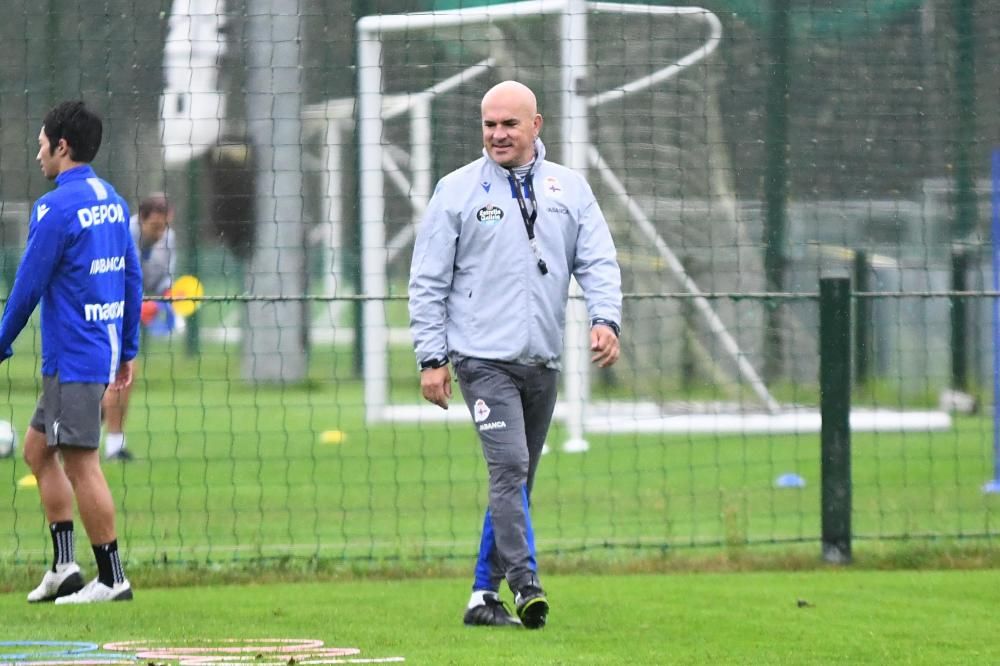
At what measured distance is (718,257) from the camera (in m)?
14.3

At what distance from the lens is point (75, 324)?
284 inches

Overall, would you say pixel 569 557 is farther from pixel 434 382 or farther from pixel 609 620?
pixel 434 382

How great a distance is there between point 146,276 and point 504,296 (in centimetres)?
754

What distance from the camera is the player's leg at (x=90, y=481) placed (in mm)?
7215

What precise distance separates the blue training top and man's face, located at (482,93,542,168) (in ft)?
5.51

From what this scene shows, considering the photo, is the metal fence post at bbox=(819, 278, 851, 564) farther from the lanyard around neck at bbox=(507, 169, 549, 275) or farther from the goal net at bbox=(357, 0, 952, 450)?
the lanyard around neck at bbox=(507, 169, 549, 275)

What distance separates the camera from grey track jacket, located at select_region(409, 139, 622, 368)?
21.6 feet

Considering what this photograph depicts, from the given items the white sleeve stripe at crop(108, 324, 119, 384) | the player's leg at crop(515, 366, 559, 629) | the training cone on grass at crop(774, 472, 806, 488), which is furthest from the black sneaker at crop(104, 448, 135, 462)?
the player's leg at crop(515, 366, 559, 629)

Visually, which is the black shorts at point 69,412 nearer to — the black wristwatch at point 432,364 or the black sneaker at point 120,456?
the black wristwatch at point 432,364

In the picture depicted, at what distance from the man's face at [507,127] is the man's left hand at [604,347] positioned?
70cm

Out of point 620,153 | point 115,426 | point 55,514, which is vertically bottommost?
point 115,426

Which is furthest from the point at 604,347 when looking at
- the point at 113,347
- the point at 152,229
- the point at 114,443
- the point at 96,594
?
the point at 114,443

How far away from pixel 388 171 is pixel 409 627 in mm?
8740

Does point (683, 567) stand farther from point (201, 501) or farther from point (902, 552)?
point (201, 501)
